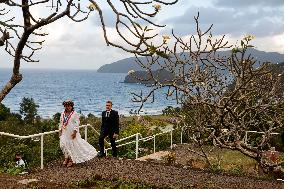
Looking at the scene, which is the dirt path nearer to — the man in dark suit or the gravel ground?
the gravel ground

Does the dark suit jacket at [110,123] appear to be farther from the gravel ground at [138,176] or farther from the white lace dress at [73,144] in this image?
the white lace dress at [73,144]

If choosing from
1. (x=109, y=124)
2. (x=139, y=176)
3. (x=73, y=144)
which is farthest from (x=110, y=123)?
(x=139, y=176)

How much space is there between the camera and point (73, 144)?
13125 millimetres

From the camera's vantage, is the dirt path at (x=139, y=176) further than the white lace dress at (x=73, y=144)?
No

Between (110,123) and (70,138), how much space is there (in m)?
2.24

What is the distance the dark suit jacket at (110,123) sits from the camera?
49.1 feet

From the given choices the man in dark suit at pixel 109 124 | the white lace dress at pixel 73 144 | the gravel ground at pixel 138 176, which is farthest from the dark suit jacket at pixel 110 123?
the white lace dress at pixel 73 144

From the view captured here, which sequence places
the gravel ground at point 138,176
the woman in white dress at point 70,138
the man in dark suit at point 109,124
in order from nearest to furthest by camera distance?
the gravel ground at point 138,176 < the woman in white dress at point 70,138 < the man in dark suit at point 109,124

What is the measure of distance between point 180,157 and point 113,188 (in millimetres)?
9765

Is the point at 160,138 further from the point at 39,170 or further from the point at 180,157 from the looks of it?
the point at 39,170

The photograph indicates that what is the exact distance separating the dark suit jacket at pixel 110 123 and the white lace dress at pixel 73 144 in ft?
5.32

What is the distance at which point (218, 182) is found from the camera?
12320 mm

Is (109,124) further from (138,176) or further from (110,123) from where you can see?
(138,176)

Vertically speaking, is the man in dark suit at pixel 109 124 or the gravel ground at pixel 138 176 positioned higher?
the man in dark suit at pixel 109 124
